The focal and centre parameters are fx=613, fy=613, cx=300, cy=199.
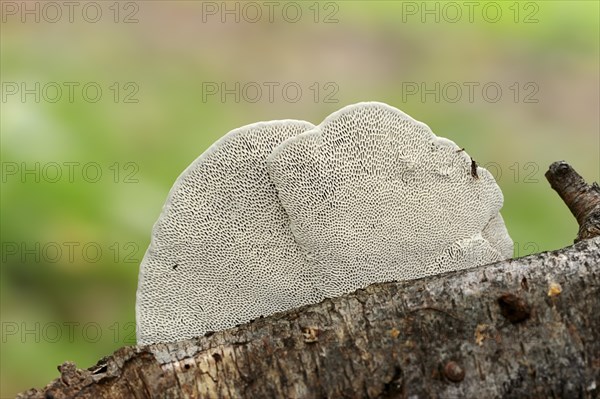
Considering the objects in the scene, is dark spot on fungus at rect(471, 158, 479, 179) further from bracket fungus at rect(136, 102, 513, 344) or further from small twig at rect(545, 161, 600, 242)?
small twig at rect(545, 161, 600, 242)

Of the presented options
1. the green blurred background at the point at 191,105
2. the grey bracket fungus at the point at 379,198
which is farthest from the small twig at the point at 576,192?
the green blurred background at the point at 191,105

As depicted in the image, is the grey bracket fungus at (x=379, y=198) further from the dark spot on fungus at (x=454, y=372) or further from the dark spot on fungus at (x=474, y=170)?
the dark spot on fungus at (x=454, y=372)

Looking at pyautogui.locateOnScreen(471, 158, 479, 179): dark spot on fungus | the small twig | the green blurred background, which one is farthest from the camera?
the green blurred background

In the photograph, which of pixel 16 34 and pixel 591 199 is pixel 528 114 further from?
pixel 16 34

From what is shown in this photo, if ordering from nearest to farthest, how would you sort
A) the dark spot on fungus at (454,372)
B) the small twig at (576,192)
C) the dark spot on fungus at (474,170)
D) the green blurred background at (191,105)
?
1. the dark spot on fungus at (454,372)
2. the dark spot on fungus at (474,170)
3. the small twig at (576,192)
4. the green blurred background at (191,105)

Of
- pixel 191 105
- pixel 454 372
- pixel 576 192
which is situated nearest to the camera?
pixel 454 372

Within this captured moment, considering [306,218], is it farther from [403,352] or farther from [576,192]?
[576,192]

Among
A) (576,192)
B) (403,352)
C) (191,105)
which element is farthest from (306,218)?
(191,105)

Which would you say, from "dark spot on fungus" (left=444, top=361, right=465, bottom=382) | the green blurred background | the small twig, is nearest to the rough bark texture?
"dark spot on fungus" (left=444, top=361, right=465, bottom=382)
